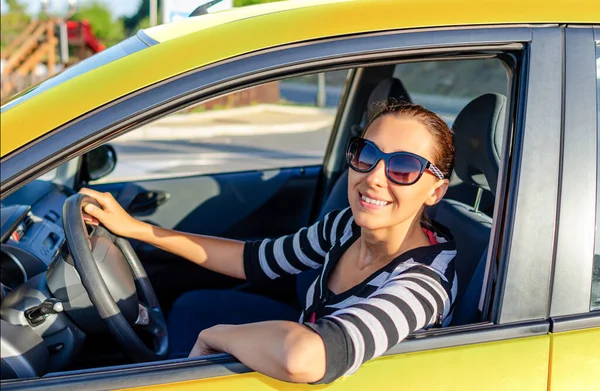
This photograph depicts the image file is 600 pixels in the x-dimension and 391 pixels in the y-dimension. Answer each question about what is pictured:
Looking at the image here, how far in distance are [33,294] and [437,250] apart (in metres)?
0.99

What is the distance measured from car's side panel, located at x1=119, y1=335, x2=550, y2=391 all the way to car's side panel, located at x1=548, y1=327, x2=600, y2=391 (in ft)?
0.06

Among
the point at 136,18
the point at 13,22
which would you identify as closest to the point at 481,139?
the point at 13,22

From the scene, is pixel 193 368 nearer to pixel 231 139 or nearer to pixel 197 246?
pixel 197 246

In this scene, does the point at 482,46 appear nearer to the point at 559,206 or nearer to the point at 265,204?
the point at 559,206

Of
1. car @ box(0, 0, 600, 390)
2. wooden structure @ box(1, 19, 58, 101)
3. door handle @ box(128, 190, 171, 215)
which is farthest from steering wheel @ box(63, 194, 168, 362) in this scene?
wooden structure @ box(1, 19, 58, 101)

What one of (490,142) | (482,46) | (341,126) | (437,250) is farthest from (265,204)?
(482,46)

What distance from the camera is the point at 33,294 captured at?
70.6 inches

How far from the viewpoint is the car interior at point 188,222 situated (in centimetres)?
174

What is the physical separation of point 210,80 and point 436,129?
0.64 m

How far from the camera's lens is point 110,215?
2.05m

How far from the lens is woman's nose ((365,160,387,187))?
170cm

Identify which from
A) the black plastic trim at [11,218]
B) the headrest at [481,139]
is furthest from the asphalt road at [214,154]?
the headrest at [481,139]

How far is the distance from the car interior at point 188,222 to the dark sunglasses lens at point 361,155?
0.30 metres

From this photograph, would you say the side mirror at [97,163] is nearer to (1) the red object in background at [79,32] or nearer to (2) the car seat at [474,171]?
(2) the car seat at [474,171]
